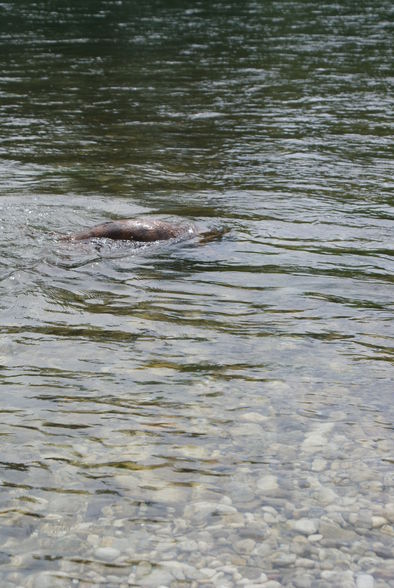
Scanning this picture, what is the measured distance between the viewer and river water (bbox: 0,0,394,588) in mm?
5375

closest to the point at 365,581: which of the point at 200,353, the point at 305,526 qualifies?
the point at 305,526

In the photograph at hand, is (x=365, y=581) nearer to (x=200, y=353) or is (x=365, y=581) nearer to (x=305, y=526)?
(x=305, y=526)

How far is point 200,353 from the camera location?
7.82 metres

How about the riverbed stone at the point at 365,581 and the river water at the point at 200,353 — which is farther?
the river water at the point at 200,353

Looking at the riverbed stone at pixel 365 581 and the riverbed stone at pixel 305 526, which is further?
the riverbed stone at pixel 305 526

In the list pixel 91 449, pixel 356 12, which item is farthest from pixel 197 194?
pixel 356 12

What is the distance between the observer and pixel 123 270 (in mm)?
9938

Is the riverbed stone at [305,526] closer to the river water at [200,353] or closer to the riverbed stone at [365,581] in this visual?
the river water at [200,353]

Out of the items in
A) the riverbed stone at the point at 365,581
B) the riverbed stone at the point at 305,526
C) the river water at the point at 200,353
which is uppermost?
the river water at the point at 200,353

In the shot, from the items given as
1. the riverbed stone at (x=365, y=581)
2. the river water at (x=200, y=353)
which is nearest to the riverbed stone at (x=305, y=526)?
the river water at (x=200, y=353)

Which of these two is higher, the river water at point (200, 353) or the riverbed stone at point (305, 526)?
the river water at point (200, 353)

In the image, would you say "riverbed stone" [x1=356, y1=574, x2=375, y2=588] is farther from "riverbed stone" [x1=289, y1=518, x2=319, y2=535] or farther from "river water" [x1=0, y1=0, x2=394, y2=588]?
"riverbed stone" [x1=289, y1=518, x2=319, y2=535]

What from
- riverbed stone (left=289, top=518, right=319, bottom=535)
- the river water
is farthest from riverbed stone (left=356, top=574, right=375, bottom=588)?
riverbed stone (left=289, top=518, right=319, bottom=535)

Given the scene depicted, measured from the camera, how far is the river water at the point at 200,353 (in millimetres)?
5375
